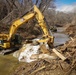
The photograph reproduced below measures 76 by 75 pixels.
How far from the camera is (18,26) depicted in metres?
15.7

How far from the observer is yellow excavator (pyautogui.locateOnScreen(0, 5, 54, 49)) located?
47.6 ft

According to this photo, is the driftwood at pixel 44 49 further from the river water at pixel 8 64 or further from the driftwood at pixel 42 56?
the river water at pixel 8 64

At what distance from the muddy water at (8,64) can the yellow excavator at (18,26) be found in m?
1.55

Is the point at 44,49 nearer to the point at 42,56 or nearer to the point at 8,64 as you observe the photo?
the point at 42,56

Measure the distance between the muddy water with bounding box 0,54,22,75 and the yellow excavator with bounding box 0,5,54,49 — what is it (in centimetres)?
155

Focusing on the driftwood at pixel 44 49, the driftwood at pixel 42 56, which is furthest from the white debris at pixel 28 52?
the driftwood at pixel 42 56

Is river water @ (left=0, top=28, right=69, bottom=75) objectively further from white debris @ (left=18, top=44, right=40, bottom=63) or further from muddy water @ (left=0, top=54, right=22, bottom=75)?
white debris @ (left=18, top=44, right=40, bottom=63)

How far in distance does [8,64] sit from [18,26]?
4.08 metres

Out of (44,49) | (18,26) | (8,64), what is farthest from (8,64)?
(18,26)

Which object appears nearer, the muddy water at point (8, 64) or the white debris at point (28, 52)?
the muddy water at point (8, 64)

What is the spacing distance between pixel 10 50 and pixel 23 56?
2.34 meters

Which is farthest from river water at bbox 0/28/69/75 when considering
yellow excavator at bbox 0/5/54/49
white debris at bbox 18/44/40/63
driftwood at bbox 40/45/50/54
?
driftwood at bbox 40/45/50/54

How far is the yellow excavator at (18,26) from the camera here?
14500 millimetres

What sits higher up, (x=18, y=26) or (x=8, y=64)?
(x=18, y=26)
